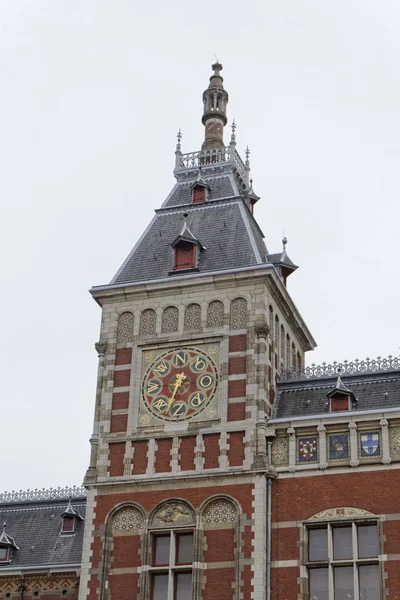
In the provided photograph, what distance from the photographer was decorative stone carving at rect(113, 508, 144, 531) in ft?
122

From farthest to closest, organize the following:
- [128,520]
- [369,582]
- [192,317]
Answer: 1. [192,317]
2. [128,520]
3. [369,582]

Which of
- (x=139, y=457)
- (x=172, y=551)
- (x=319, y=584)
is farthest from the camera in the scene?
(x=139, y=457)

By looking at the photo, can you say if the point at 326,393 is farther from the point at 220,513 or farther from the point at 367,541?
the point at 367,541

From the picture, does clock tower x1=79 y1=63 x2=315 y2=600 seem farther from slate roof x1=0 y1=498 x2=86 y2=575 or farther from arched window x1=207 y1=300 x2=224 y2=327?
A: slate roof x1=0 y1=498 x2=86 y2=575

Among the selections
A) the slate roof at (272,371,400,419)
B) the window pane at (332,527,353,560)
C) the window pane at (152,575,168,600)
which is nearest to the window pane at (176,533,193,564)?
the window pane at (152,575,168,600)

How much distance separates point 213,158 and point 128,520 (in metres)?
19.2

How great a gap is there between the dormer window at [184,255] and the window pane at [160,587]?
12520mm

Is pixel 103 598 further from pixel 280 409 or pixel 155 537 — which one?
pixel 280 409

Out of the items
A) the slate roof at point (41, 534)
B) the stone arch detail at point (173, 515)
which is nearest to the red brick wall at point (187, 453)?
the stone arch detail at point (173, 515)

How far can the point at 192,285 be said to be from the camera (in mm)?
40781

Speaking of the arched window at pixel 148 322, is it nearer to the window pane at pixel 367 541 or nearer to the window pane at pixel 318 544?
the window pane at pixel 318 544

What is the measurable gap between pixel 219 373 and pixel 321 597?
359 inches

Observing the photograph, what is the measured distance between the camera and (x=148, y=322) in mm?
41000

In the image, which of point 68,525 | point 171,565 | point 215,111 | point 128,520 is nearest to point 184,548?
point 171,565
